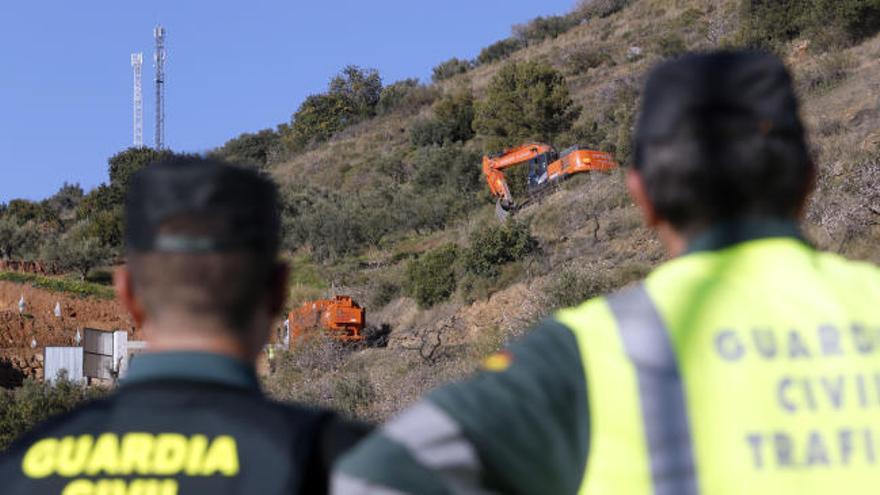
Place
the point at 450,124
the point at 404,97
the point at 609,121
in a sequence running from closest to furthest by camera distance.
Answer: the point at 609,121
the point at 450,124
the point at 404,97

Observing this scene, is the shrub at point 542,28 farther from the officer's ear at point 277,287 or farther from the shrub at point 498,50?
the officer's ear at point 277,287

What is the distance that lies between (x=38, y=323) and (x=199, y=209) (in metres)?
42.2

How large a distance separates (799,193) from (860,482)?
50 cm

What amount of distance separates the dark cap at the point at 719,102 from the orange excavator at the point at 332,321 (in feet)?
95.5

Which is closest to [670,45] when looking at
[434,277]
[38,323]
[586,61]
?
[586,61]

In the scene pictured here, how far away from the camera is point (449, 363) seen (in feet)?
76.1

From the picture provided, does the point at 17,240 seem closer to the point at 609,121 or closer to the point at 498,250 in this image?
the point at 609,121

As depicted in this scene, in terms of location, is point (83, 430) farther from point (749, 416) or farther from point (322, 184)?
A: point (322, 184)

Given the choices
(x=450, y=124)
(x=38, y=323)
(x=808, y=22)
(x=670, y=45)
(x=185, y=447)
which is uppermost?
(x=808, y=22)

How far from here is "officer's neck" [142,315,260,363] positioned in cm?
228

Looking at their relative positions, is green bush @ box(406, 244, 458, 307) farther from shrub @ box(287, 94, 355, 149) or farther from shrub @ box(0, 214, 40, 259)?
shrub @ box(287, 94, 355, 149)

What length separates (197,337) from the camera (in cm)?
227

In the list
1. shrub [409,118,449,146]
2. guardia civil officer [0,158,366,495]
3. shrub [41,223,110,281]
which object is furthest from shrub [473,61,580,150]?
guardia civil officer [0,158,366,495]

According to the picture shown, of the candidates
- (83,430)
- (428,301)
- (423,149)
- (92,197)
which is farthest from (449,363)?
(92,197)
